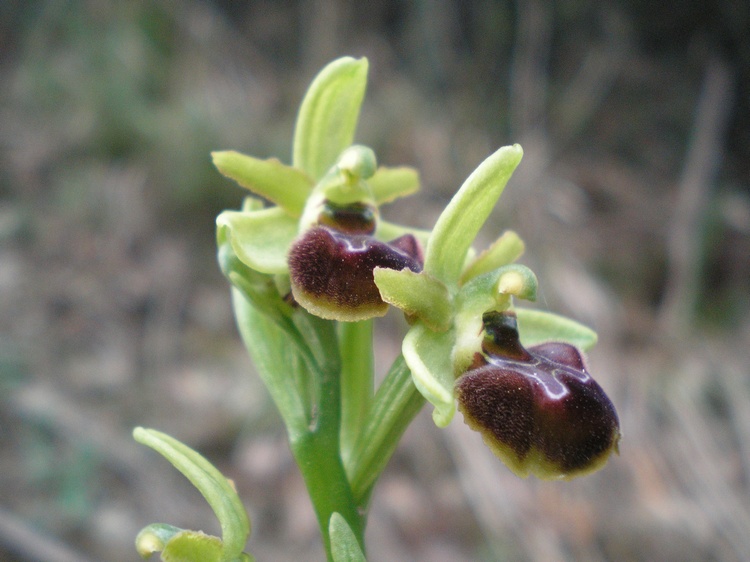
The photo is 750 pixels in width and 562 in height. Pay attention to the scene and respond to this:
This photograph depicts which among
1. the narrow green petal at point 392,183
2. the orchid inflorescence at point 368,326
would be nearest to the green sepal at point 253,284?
the orchid inflorescence at point 368,326

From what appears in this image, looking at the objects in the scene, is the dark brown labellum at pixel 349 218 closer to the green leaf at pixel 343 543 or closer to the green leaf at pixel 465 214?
the green leaf at pixel 465 214

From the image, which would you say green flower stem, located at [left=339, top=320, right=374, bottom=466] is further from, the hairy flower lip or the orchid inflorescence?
the hairy flower lip

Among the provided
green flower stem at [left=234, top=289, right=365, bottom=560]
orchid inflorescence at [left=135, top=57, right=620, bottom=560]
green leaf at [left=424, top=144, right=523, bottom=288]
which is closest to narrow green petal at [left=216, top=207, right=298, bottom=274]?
orchid inflorescence at [left=135, top=57, right=620, bottom=560]

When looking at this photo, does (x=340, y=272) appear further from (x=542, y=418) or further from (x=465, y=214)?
(x=542, y=418)

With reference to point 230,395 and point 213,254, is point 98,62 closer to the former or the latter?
point 213,254

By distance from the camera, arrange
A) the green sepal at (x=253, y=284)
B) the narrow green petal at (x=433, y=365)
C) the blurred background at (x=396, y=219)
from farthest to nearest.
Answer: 1. the blurred background at (x=396, y=219)
2. the green sepal at (x=253, y=284)
3. the narrow green petal at (x=433, y=365)
